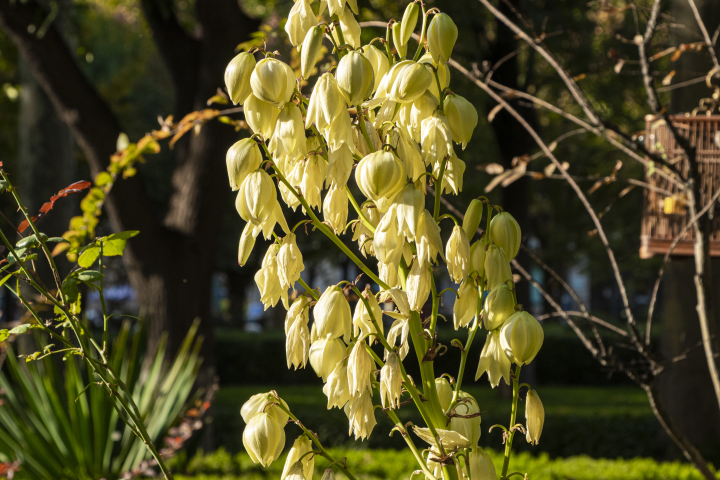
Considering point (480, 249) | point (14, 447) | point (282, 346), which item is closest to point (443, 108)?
point (480, 249)

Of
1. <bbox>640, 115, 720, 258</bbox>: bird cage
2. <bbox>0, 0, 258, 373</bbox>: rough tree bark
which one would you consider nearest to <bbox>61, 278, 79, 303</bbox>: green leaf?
<bbox>640, 115, 720, 258</bbox>: bird cage

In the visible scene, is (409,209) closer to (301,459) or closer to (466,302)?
(466,302)

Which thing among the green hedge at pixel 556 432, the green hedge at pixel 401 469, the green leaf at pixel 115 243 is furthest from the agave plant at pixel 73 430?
the green hedge at pixel 556 432

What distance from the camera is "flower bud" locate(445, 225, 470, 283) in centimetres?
91

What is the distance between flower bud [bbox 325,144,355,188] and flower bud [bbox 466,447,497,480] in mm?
427

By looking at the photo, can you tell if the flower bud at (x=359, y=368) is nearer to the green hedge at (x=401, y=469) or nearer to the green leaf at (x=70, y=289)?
the green leaf at (x=70, y=289)

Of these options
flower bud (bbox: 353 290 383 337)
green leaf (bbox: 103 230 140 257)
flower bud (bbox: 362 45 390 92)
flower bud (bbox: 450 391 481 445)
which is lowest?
flower bud (bbox: 450 391 481 445)

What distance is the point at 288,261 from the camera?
A: 3.09ft

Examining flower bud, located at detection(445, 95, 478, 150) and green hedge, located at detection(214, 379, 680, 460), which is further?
green hedge, located at detection(214, 379, 680, 460)

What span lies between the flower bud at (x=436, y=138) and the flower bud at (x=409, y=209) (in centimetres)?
6

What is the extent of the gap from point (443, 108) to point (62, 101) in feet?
10.7

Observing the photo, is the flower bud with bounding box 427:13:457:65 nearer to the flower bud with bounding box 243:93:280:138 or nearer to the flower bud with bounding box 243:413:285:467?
the flower bud with bounding box 243:93:280:138

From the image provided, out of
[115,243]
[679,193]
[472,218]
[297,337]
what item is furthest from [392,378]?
[679,193]

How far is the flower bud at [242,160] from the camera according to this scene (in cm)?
92
